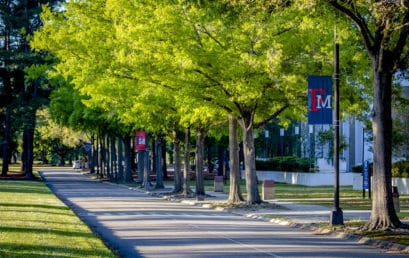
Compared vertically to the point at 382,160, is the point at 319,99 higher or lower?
higher

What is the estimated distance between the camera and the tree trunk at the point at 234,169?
114 ft

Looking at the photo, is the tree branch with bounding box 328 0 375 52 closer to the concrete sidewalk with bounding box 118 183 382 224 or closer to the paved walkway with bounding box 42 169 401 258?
the paved walkway with bounding box 42 169 401 258

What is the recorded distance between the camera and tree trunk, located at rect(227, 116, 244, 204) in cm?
3484

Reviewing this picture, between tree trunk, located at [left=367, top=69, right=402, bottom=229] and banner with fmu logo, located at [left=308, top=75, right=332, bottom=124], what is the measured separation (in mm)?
2836

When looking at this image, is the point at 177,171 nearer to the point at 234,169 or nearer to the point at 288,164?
the point at 234,169

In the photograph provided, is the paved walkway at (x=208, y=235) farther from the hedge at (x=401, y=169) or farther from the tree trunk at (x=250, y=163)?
the hedge at (x=401, y=169)

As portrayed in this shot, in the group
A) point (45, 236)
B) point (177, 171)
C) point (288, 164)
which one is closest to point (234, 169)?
point (177, 171)

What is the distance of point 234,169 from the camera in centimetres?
3538

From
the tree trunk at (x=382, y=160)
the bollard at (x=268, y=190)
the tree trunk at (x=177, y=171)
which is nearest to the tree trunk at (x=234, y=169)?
the bollard at (x=268, y=190)

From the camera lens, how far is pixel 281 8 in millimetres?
19031

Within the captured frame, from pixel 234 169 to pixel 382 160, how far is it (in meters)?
15.0

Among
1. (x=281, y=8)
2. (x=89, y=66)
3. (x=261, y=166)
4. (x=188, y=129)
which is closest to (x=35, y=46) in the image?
(x=89, y=66)

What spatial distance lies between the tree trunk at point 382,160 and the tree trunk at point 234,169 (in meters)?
14.2

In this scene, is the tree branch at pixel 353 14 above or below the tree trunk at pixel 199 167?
above
